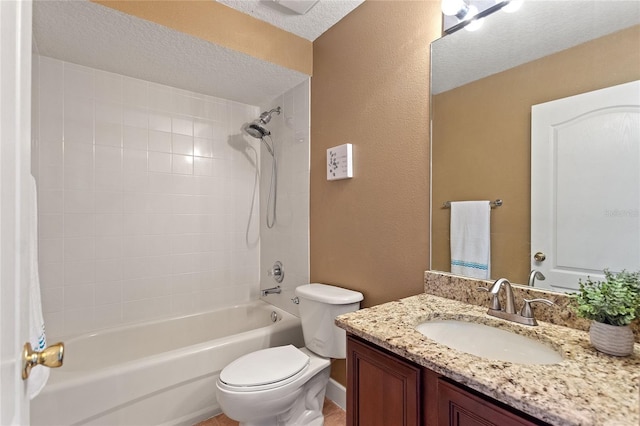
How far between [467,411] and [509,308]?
0.46m

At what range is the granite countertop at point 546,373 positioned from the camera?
1.74 ft

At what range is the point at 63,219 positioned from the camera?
185 cm

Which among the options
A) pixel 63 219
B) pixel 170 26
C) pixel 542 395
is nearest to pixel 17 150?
pixel 542 395

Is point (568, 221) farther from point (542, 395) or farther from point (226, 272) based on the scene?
point (226, 272)

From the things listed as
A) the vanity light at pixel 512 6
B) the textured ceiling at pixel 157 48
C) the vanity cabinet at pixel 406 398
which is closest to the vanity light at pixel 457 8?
the vanity light at pixel 512 6

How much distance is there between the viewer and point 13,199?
1.62 ft

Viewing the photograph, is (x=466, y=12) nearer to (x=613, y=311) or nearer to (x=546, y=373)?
(x=613, y=311)

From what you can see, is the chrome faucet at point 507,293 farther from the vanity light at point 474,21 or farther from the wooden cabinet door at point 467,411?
the vanity light at point 474,21

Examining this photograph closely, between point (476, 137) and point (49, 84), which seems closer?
point (476, 137)

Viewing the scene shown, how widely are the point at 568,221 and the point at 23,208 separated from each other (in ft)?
4.83

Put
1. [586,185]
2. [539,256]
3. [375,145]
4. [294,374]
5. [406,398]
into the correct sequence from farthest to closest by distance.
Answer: [375,145] → [294,374] → [539,256] → [586,185] → [406,398]

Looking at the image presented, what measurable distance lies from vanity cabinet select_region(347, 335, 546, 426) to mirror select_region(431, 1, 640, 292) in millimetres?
573

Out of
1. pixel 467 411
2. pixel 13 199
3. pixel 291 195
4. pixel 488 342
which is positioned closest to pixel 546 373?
pixel 467 411

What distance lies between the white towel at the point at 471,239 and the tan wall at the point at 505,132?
0.09 feet
